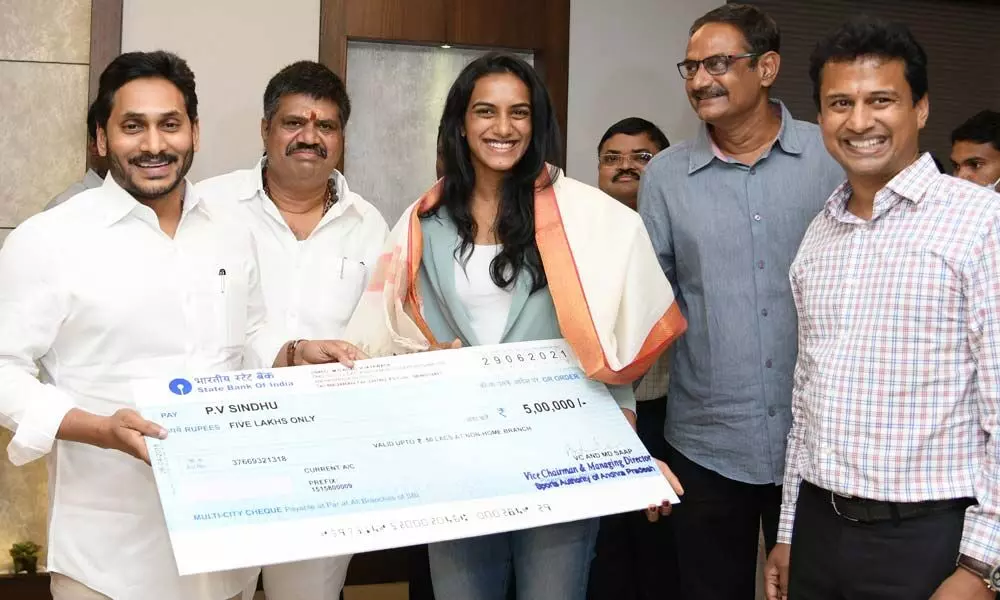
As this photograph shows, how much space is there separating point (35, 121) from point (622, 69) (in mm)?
2481

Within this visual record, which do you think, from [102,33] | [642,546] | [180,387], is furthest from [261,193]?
[642,546]

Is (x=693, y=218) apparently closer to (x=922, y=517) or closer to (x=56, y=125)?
(x=922, y=517)

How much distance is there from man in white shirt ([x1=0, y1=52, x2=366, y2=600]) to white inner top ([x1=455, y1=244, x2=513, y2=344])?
283 millimetres

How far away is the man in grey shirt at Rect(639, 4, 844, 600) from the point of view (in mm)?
2383

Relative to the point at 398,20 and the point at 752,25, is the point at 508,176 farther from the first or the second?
the point at 398,20

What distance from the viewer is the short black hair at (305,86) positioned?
113 inches

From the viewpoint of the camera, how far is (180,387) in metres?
1.98

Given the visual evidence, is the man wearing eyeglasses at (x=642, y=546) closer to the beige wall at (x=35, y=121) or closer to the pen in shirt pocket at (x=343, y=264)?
the pen in shirt pocket at (x=343, y=264)

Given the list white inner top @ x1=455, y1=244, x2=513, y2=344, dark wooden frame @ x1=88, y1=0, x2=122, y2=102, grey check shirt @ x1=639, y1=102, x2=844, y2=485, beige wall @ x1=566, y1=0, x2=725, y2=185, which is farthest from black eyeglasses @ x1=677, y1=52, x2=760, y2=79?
dark wooden frame @ x1=88, y1=0, x2=122, y2=102

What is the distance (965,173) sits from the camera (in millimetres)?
4195

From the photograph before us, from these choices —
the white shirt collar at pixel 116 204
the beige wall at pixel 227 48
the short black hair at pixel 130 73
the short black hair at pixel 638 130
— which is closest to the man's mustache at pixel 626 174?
the short black hair at pixel 638 130

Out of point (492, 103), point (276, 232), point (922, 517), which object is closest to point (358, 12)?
point (276, 232)

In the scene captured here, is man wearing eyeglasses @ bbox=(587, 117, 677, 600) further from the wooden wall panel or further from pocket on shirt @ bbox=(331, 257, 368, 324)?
the wooden wall panel

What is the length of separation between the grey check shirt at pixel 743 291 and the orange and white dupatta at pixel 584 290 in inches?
8.7
